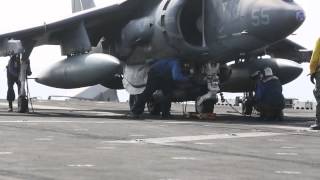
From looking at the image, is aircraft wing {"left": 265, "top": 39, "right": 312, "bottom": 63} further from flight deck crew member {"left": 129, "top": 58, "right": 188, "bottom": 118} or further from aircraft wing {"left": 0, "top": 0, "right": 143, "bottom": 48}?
flight deck crew member {"left": 129, "top": 58, "right": 188, "bottom": 118}

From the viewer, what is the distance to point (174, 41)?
15.5m

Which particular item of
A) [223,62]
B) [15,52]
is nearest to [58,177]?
[223,62]

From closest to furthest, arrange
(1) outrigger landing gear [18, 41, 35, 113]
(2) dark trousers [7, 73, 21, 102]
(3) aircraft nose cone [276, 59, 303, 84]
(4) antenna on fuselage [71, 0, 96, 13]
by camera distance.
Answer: (1) outrigger landing gear [18, 41, 35, 113] < (3) aircraft nose cone [276, 59, 303, 84] < (2) dark trousers [7, 73, 21, 102] < (4) antenna on fuselage [71, 0, 96, 13]

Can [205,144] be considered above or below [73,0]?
below

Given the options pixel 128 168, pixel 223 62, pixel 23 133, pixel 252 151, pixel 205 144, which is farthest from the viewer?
pixel 223 62

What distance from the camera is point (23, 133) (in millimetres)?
9203

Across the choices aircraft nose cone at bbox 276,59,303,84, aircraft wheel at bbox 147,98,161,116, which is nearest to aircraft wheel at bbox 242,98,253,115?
aircraft nose cone at bbox 276,59,303,84

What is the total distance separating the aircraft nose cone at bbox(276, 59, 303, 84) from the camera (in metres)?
18.2

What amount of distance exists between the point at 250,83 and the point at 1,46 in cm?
800

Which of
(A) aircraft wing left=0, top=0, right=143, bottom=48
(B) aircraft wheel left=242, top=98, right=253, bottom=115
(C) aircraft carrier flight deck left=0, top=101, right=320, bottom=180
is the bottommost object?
(C) aircraft carrier flight deck left=0, top=101, right=320, bottom=180

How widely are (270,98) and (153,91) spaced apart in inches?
131

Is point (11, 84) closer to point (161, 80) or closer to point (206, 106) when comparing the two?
point (161, 80)

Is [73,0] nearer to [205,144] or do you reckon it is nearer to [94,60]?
[94,60]

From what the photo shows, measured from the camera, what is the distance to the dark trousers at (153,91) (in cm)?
1606
